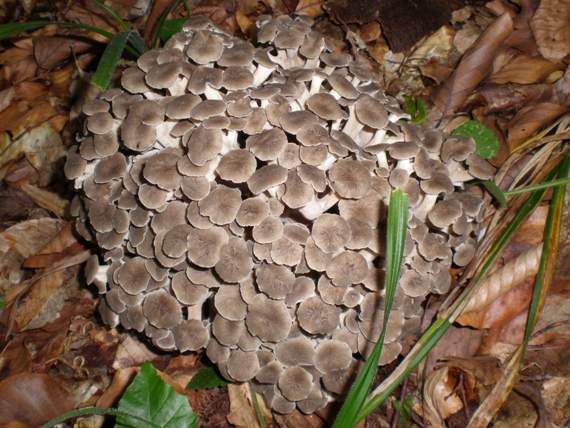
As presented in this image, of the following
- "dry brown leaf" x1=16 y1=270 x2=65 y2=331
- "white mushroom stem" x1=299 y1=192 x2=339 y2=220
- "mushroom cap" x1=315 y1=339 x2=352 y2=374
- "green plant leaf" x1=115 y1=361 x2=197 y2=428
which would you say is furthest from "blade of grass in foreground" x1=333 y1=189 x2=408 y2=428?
"dry brown leaf" x1=16 y1=270 x2=65 y2=331

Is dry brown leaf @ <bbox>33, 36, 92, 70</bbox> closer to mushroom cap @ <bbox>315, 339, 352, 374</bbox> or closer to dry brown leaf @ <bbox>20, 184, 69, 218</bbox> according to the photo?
dry brown leaf @ <bbox>20, 184, 69, 218</bbox>

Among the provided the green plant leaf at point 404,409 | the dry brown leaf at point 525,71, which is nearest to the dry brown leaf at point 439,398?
the green plant leaf at point 404,409

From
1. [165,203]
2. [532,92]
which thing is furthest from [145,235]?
[532,92]

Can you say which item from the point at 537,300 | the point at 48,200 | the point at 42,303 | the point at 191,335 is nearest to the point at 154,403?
the point at 191,335

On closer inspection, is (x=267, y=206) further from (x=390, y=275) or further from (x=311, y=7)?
(x=311, y=7)

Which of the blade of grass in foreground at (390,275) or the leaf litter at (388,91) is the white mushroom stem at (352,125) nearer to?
the blade of grass in foreground at (390,275)

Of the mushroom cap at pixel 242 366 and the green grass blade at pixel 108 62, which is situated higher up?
the green grass blade at pixel 108 62

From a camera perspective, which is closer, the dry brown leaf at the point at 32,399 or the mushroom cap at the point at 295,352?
the mushroom cap at the point at 295,352

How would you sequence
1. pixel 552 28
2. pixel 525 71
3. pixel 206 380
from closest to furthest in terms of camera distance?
pixel 206 380
pixel 525 71
pixel 552 28
